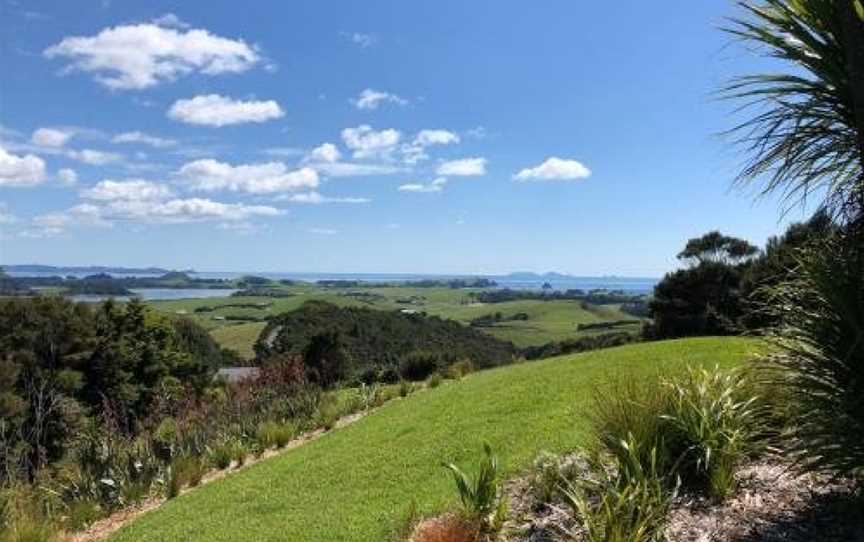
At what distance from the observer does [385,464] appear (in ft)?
31.5

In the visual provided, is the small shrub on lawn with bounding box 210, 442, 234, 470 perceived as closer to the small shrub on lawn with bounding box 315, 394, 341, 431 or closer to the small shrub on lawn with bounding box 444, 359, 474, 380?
the small shrub on lawn with bounding box 315, 394, 341, 431

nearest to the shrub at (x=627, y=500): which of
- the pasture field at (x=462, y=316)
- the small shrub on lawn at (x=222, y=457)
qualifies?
the small shrub on lawn at (x=222, y=457)

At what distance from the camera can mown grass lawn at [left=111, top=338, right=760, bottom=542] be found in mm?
7371

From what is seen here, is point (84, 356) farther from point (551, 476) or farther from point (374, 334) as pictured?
point (551, 476)

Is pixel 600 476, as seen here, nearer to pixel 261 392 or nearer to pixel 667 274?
pixel 261 392

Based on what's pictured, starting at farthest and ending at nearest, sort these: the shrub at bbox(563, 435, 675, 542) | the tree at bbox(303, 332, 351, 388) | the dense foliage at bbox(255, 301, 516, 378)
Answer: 1. the dense foliage at bbox(255, 301, 516, 378)
2. the tree at bbox(303, 332, 351, 388)
3. the shrub at bbox(563, 435, 675, 542)

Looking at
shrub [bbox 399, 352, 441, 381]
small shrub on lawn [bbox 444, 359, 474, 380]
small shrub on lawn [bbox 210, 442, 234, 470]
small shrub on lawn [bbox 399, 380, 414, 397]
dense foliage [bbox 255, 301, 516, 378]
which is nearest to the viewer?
small shrub on lawn [bbox 210, 442, 234, 470]

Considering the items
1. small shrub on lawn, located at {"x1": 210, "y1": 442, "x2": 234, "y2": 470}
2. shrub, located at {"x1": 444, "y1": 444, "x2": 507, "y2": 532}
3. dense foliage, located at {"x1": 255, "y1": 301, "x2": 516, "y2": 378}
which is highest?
shrub, located at {"x1": 444, "y1": 444, "x2": 507, "y2": 532}

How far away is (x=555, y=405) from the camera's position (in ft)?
36.8

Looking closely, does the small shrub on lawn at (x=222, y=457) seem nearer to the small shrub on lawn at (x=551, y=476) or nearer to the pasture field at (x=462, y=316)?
the small shrub on lawn at (x=551, y=476)

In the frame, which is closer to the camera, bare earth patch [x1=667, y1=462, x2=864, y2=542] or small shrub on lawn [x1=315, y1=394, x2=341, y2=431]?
bare earth patch [x1=667, y1=462, x2=864, y2=542]

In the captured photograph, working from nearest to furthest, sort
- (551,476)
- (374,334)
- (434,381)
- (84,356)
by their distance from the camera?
(551,476) → (434,381) → (84,356) → (374,334)

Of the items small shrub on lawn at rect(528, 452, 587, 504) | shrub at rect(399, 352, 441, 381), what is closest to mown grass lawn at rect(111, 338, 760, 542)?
small shrub on lawn at rect(528, 452, 587, 504)

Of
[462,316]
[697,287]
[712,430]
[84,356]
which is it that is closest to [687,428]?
[712,430]
